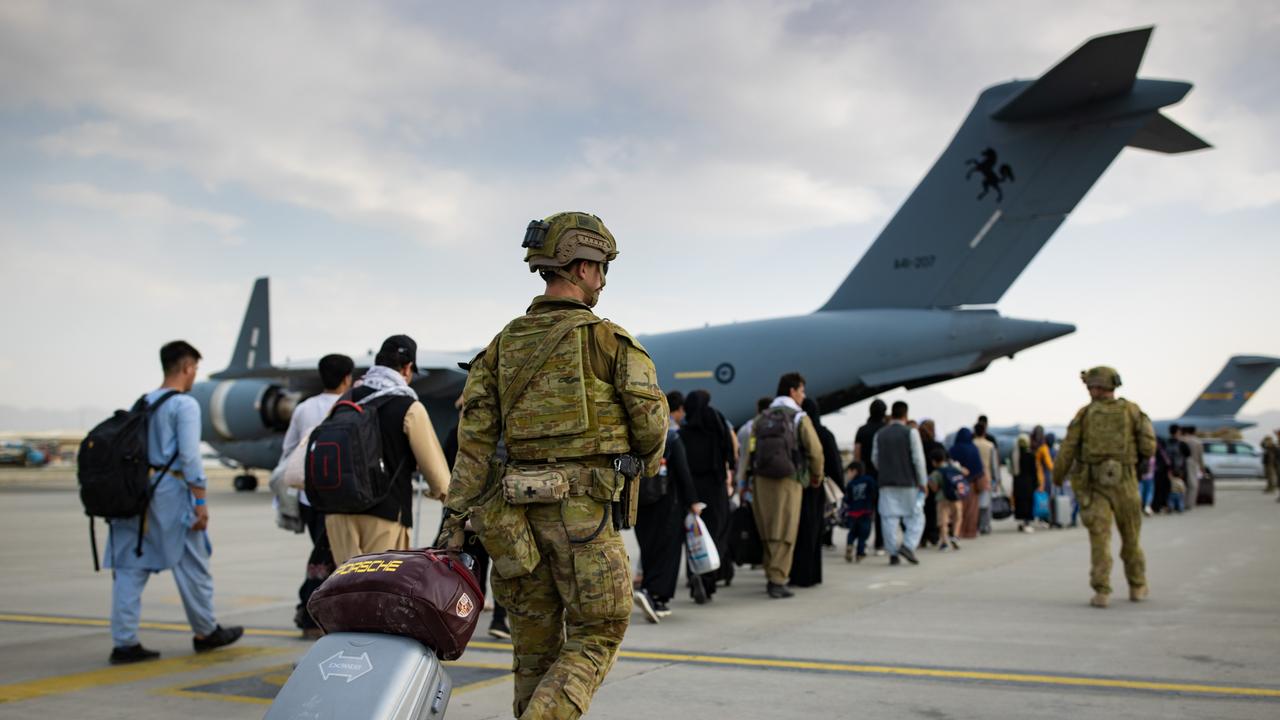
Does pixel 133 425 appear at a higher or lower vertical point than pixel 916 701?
higher

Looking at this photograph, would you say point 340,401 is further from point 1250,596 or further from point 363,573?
point 1250,596

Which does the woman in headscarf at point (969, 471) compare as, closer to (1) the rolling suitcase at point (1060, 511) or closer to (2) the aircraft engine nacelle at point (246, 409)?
(1) the rolling suitcase at point (1060, 511)

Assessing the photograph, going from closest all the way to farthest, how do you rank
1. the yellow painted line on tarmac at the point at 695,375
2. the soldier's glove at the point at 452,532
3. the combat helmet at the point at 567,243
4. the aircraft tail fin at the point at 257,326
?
1. the soldier's glove at the point at 452,532
2. the combat helmet at the point at 567,243
3. the yellow painted line on tarmac at the point at 695,375
4. the aircraft tail fin at the point at 257,326

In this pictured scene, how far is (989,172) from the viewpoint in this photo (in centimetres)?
1455

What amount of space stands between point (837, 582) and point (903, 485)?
1.86 meters

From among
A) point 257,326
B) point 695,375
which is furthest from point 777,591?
point 257,326

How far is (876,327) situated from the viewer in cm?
1516

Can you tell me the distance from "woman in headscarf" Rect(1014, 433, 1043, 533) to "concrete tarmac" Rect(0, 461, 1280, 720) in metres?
5.03

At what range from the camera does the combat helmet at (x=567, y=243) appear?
10.2 ft

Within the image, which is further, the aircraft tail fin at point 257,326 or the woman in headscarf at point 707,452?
the aircraft tail fin at point 257,326

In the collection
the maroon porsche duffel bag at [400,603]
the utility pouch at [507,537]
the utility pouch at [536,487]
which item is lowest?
the maroon porsche duffel bag at [400,603]

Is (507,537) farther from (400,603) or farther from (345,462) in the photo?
(345,462)

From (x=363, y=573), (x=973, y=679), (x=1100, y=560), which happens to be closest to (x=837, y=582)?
(x=1100, y=560)

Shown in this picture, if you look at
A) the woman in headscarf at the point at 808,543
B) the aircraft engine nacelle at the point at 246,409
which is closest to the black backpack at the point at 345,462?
the woman in headscarf at the point at 808,543
